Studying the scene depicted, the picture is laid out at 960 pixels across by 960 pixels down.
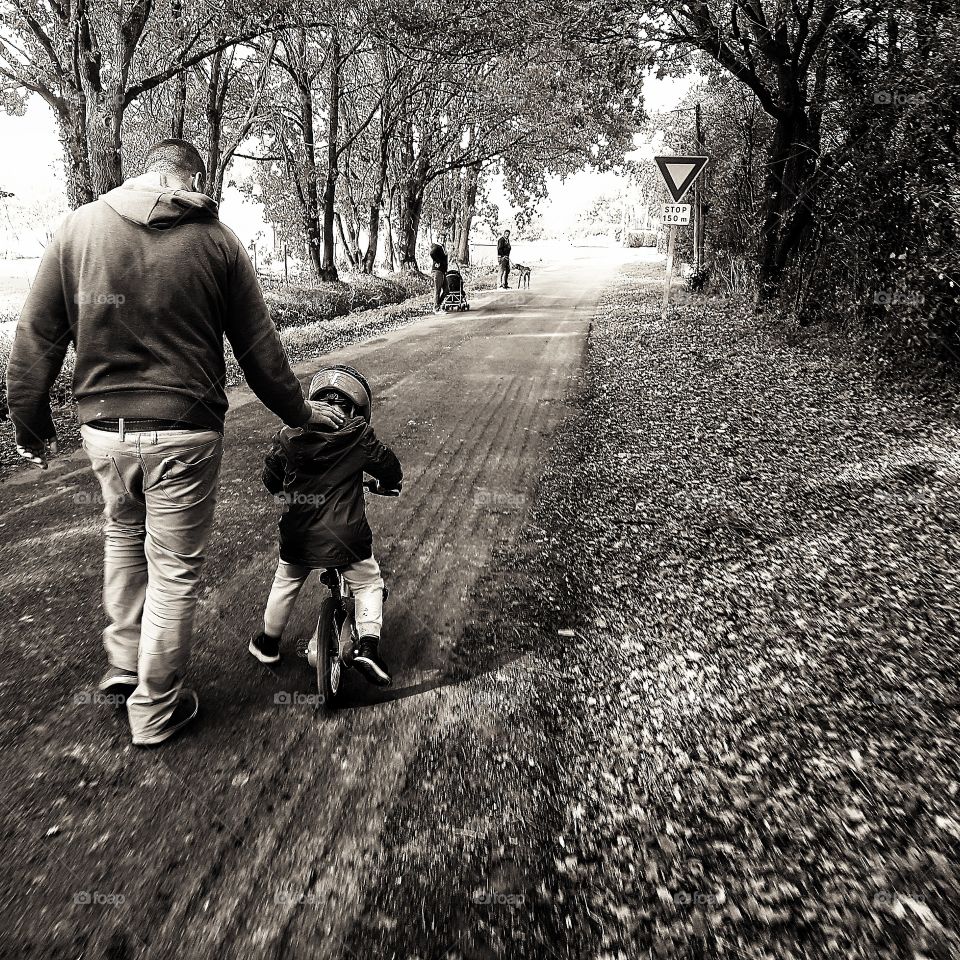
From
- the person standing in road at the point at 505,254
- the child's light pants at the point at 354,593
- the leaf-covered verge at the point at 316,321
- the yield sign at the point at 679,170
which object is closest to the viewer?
the child's light pants at the point at 354,593

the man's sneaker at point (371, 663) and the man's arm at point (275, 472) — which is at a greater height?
the man's arm at point (275, 472)

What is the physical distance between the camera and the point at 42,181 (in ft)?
258

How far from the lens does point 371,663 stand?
3031 mm

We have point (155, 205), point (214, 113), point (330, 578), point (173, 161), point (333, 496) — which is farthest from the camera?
point (214, 113)

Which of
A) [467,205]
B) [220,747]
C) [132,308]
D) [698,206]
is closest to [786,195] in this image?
[698,206]

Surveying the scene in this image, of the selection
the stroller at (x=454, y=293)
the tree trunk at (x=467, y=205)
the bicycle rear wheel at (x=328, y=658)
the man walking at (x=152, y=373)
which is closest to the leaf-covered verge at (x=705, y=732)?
the bicycle rear wheel at (x=328, y=658)

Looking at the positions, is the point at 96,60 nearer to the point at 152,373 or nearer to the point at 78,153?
the point at 78,153

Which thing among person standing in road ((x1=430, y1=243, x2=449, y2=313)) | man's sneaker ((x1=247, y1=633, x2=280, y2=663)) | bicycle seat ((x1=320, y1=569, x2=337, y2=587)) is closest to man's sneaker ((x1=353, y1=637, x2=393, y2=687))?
bicycle seat ((x1=320, y1=569, x2=337, y2=587))

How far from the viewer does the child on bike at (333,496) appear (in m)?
2.99

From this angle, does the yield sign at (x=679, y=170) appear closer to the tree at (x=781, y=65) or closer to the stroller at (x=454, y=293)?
the tree at (x=781, y=65)

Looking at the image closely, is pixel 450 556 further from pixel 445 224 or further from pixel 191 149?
pixel 445 224

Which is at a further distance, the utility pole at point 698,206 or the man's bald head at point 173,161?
the utility pole at point 698,206

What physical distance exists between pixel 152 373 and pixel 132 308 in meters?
0.25

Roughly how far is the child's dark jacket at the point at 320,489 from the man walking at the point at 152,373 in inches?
6.2
